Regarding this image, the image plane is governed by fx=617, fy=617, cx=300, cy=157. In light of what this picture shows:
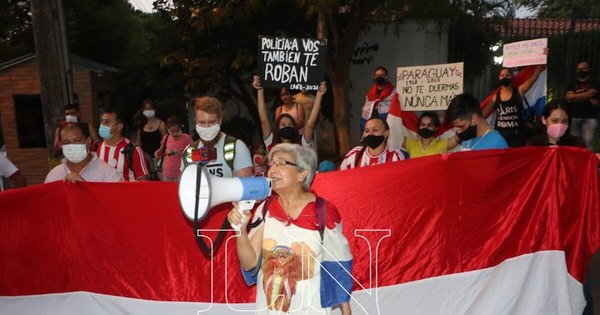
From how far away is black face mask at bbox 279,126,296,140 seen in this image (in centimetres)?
521

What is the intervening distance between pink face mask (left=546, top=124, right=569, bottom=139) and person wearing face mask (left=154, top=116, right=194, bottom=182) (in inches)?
172

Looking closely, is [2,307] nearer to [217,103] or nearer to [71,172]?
[71,172]

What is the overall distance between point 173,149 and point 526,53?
4.48 metres

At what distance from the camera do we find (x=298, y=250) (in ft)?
9.29

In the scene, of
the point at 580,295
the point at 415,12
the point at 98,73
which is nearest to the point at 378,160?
the point at 580,295

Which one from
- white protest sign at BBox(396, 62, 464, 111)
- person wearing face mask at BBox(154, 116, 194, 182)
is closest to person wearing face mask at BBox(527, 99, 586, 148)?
white protest sign at BBox(396, 62, 464, 111)

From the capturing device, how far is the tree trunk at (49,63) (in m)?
9.12

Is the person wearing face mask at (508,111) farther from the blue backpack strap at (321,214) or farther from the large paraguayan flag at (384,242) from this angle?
the blue backpack strap at (321,214)

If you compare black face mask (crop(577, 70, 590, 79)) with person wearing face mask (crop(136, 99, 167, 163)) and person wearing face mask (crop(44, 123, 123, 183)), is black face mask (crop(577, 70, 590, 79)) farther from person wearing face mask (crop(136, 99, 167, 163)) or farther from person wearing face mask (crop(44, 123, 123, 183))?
person wearing face mask (crop(44, 123, 123, 183))

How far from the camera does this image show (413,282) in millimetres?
3953

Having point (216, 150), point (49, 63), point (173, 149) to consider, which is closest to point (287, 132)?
point (216, 150)

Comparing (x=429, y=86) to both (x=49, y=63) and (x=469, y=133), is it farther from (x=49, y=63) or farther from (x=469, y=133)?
(x=49, y=63)

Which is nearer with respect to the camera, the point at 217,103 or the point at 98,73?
the point at 217,103

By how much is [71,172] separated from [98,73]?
9.44 metres
